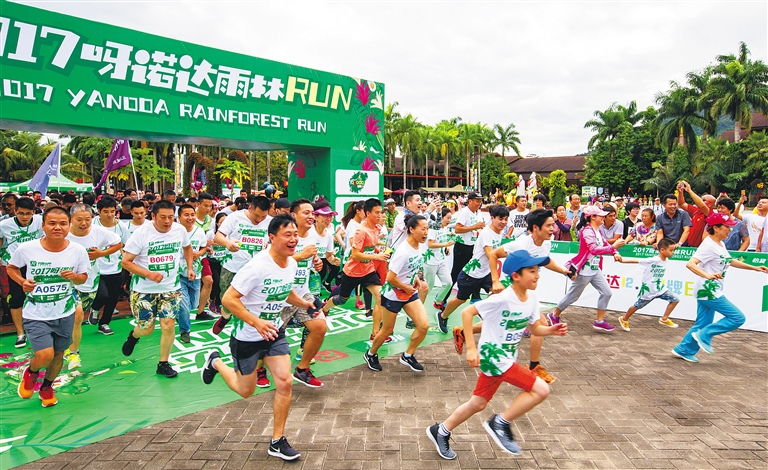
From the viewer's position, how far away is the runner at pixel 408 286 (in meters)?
5.37

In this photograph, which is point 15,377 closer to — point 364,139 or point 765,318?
point 364,139

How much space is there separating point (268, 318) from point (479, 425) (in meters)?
2.09

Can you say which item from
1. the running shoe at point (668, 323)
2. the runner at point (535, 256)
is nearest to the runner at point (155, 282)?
the runner at point (535, 256)

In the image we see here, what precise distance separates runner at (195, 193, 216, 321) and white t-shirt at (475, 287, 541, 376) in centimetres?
488

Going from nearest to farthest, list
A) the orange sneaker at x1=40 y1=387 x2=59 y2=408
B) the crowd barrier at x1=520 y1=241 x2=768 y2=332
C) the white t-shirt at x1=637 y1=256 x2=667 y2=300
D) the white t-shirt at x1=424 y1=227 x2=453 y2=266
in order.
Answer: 1. the orange sneaker at x1=40 y1=387 x2=59 y2=408
2. the white t-shirt at x1=637 y1=256 x2=667 y2=300
3. the crowd barrier at x1=520 y1=241 x2=768 y2=332
4. the white t-shirt at x1=424 y1=227 x2=453 y2=266

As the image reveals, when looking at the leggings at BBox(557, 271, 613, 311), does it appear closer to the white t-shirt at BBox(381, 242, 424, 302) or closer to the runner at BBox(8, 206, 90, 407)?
the white t-shirt at BBox(381, 242, 424, 302)

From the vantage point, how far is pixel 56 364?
4.62 m

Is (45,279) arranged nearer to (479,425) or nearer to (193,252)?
(193,252)

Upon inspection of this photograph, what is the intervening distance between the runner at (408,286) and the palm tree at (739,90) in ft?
141

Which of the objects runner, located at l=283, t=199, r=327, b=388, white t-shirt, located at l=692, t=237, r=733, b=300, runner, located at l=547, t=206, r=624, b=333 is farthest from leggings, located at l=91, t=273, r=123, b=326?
white t-shirt, located at l=692, t=237, r=733, b=300

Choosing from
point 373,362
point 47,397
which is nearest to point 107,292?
point 47,397

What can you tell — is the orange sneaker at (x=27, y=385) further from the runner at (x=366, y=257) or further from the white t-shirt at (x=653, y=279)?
the white t-shirt at (x=653, y=279)

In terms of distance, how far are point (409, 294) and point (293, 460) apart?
2.27 metres

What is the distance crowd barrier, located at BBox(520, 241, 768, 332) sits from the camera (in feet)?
24.8
